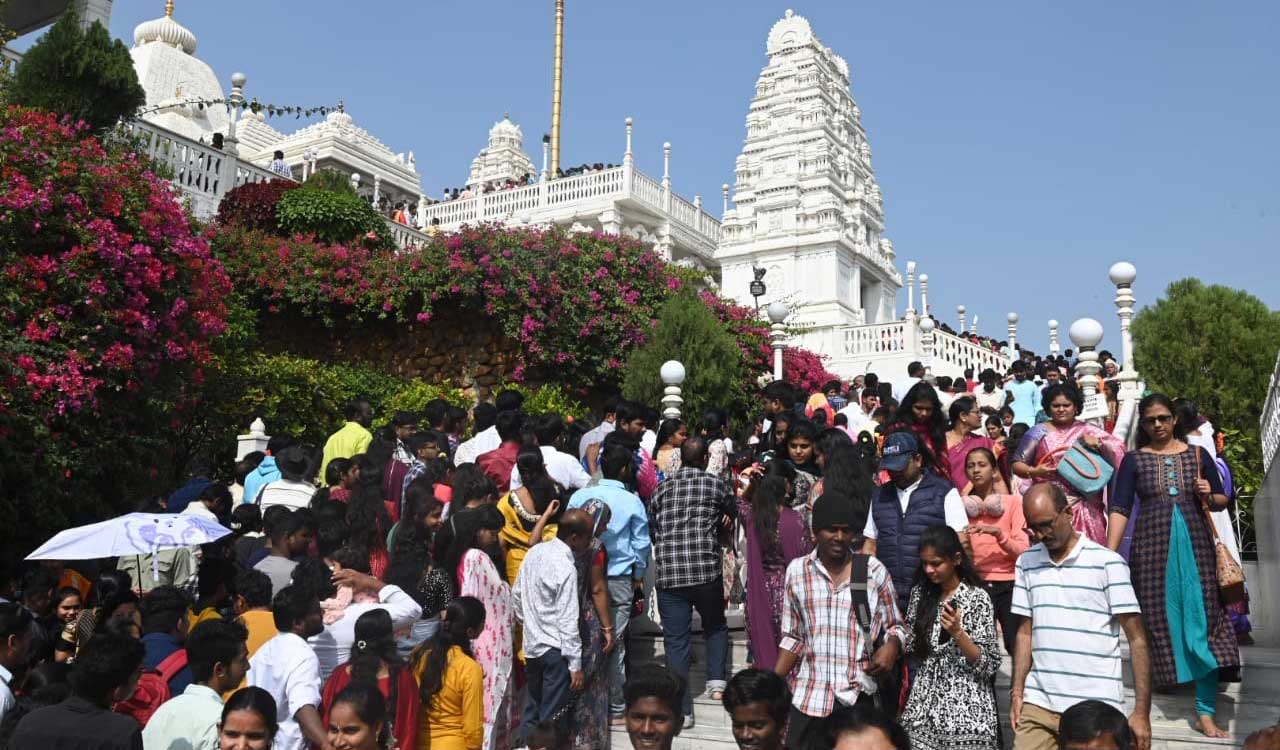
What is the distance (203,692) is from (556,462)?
12.1ft

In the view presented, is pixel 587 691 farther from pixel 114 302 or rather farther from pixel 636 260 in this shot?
pixel 636 260

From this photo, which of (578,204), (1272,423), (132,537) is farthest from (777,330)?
(578,204)

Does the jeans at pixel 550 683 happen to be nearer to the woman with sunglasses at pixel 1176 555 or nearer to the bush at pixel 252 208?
the woman with sunglasses at pixel 1176 555

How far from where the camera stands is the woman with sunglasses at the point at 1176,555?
5820 mm

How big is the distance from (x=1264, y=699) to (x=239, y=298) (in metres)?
14.3

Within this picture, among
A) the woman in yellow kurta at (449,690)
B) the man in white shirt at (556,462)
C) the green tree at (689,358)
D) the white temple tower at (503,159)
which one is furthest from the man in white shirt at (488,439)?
the white temple tower at (503,159)

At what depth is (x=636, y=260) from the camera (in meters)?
19.4

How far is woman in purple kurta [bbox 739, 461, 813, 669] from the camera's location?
6629mm

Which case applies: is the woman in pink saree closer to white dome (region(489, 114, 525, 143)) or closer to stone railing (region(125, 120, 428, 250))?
stone railing (region(125, 120, 428, 250))

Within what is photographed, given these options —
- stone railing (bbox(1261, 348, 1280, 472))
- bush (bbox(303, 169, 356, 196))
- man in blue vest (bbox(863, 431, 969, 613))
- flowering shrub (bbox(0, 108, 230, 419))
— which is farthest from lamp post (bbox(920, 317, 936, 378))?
man in blue vest (bbox(863, 431, 969, 613))

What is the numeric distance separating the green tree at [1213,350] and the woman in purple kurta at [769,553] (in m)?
20.5

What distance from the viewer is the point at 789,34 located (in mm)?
38312

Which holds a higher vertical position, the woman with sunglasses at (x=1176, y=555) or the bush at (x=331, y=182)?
the bush at (x=331, y=182)

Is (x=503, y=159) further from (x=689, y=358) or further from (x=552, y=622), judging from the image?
(x=552, y=622)
